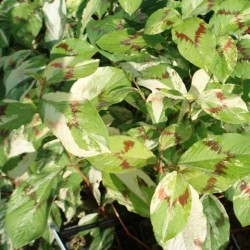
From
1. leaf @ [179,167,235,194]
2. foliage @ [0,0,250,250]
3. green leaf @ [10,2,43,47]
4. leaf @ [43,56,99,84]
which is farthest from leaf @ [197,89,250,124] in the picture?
green leaf @ [10,2,43,47]

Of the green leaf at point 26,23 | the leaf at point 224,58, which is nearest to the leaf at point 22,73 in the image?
the green leaf at point 26,23

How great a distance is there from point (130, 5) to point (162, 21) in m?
0.12

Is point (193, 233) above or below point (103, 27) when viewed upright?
below

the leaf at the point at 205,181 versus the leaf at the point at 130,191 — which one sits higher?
the leaf at the point at 205,181

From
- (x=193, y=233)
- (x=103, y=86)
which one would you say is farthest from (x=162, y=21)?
(x=193, y=233)

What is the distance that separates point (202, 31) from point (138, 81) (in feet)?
0.55

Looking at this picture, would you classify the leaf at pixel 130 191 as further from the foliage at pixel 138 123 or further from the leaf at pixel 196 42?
the leaf at pixel 196 42

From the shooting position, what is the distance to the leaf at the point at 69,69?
846 millimetres

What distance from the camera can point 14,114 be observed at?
0.84 metres

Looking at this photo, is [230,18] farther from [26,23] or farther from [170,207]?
[26,23]

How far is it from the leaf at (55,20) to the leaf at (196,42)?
1.26ft

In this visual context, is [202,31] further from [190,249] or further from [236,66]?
[190,249]

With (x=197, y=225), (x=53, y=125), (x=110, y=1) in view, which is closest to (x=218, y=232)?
(x=197, y=225)

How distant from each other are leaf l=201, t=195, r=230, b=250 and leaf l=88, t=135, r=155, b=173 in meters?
0.19
